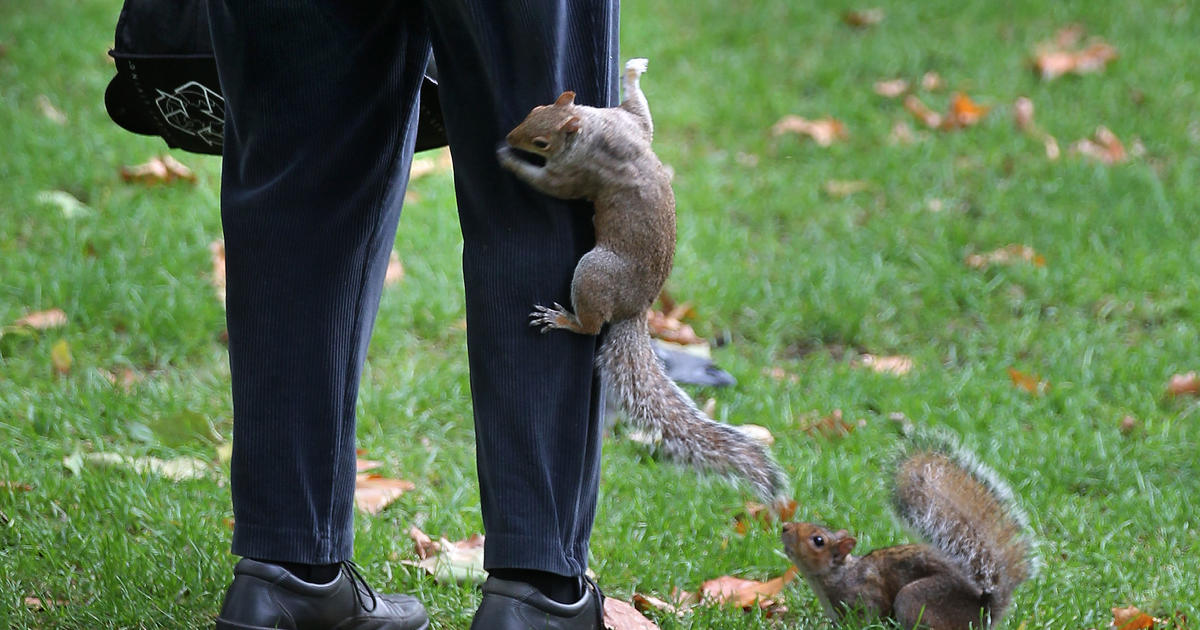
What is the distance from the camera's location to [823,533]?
7.34 ft

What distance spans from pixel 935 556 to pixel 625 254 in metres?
0.88

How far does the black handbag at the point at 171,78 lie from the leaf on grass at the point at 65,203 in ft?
7.01

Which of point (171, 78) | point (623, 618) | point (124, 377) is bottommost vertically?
point (124, 377)

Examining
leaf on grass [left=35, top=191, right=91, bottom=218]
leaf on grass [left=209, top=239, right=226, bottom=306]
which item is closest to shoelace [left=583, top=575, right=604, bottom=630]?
leaf on grass [left=209, top=239, right=226, bottom=306]

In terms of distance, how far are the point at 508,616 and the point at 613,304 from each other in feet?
1.43

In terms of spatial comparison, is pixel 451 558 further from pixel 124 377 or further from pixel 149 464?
pixel 124 377

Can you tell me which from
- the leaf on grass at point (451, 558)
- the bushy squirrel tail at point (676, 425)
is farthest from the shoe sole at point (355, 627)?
the bushy squirrel tail at point (676, 425)

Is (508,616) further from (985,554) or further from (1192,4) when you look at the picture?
(1192,4)

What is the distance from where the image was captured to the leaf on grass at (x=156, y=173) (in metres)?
4.26

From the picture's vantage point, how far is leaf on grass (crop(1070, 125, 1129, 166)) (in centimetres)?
479

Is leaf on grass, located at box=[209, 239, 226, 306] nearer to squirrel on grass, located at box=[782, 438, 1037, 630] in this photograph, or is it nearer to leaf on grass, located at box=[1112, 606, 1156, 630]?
squirrel on grass, located at box=[782, 438, 1037, 630]

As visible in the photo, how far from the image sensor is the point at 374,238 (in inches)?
71.2

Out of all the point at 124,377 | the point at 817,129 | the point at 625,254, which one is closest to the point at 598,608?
the point at 625,254

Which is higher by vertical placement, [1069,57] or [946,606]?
[946,606]
